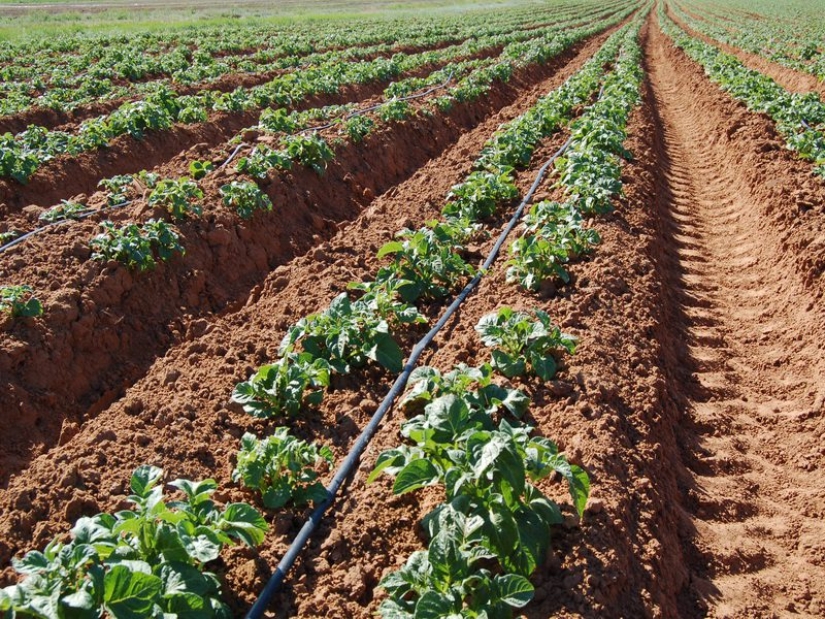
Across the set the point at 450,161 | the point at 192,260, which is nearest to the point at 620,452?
the point at 192,260

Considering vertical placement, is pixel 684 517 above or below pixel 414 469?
below

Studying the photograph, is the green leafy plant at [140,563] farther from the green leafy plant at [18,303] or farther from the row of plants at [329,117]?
the row of plants at [329,117]

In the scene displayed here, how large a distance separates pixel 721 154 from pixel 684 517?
29.4ft

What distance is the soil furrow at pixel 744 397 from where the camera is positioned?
152 inches

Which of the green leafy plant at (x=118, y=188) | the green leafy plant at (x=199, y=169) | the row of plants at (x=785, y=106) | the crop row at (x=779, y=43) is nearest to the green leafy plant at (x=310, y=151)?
the green leafy plant at (x=199, y=169)

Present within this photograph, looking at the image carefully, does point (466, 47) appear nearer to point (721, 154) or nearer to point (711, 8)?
point (721, 154)

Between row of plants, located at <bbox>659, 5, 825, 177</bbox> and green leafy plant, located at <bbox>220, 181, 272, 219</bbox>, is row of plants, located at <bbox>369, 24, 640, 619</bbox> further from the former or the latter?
row of plants, located at <bbox>659, 5, 825, 177</bbox>

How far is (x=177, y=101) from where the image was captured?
477 inches

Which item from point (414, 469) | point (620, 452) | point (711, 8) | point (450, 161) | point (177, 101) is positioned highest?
point (711, 8)

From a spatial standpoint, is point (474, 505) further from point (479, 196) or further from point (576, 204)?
point (479, 196)

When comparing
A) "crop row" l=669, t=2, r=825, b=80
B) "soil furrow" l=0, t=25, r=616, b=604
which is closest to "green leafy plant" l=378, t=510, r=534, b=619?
"soil furrow" l=0, t=25, r=616, b=604

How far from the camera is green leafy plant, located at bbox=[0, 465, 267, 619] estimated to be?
8.87 ft

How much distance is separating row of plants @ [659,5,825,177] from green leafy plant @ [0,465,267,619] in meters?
8.76

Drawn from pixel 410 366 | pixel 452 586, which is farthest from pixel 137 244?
pixel 452 586
